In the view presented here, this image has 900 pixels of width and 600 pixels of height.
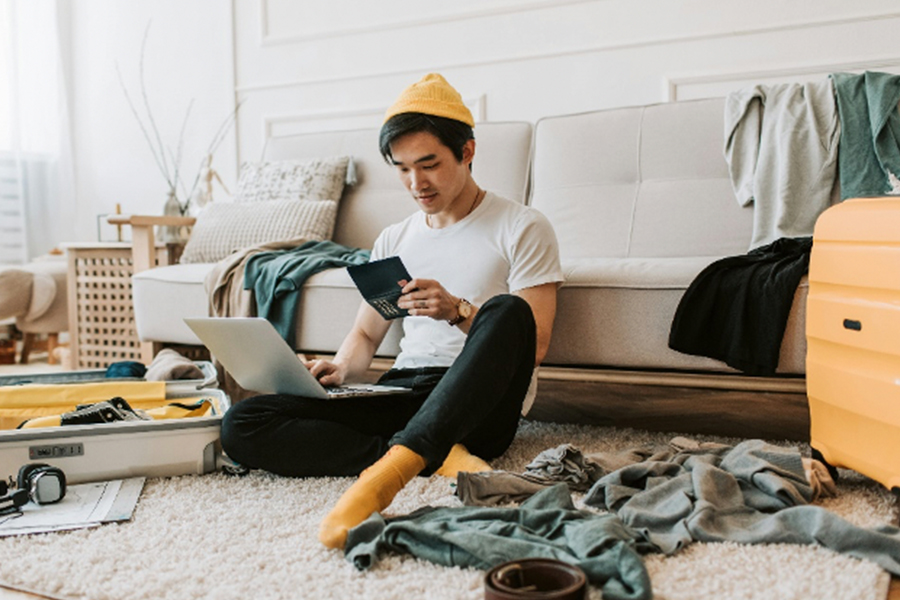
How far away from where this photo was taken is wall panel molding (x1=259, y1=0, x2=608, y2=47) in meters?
3.04

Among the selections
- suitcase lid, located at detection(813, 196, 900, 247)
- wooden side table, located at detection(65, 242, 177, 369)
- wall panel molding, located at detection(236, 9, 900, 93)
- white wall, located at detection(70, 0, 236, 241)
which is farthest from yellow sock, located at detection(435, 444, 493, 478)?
white wall, located at detection(70, 0, 236, 241)

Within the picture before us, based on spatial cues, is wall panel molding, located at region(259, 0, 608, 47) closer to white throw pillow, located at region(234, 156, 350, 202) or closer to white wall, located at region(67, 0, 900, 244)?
white wall, located at region(67, 0, 900, 244)

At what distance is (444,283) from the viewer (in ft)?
5.63

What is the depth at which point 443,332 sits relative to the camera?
67.0 inches

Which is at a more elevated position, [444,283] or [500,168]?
[500,168]

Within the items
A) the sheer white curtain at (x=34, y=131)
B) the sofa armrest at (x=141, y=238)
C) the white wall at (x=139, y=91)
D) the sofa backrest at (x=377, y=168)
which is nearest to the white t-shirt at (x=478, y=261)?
the sofa backrest at (x=377, y=168)

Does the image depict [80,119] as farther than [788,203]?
Yes

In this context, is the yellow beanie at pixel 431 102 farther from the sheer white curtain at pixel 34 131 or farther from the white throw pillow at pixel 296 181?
the sheer white curtain at pixel 34 131

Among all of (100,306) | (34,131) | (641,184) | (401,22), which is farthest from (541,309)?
(34,131)

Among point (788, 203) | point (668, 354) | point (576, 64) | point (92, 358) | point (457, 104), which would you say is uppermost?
point (576, 64)

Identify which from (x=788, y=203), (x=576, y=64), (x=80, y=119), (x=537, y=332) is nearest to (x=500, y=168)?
(x=576, y=64)

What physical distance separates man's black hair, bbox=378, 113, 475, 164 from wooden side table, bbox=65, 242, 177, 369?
1.67m

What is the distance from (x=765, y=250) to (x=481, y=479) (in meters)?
0.94

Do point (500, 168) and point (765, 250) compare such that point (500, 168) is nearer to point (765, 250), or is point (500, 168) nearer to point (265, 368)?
point (765, 250)
